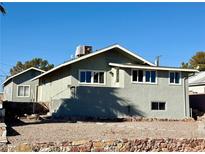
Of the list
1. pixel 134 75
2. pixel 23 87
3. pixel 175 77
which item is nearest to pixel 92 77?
pixel 134 75

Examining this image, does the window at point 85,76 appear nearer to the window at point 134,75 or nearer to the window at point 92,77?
the window at point 92,77

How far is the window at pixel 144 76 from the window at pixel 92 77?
2731mm

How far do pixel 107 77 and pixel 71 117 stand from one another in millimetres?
5087

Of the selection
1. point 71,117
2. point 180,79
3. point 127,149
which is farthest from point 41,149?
point 180,79

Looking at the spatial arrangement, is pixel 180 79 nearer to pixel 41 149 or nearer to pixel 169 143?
pixel 169 143

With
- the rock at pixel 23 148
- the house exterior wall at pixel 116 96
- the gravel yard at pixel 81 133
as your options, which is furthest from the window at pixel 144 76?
the rock at pixel 23 148

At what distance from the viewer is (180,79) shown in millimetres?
27125

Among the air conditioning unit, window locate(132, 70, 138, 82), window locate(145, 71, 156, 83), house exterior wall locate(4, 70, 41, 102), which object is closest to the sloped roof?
window locate(145, 71, 156, 83)

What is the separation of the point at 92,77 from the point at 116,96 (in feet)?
8.36

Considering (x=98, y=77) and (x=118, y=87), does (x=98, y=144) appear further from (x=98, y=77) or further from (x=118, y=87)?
(x=98, y=77)

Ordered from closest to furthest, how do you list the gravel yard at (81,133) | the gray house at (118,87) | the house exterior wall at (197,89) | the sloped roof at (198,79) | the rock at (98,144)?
the rock at (98,144) < the gravel yard at (81,133) < the gray house at (118,87) < the house exterior wall at (197,89) < the sloped roof at (198,79)

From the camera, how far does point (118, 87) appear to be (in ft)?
83.2

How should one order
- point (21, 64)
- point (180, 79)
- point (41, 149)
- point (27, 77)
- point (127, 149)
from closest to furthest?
point (41, 149) < point (127, 149) < point (180, 79) < point (27, 77) < point (21, 64)

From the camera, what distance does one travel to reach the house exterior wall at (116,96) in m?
24.4
